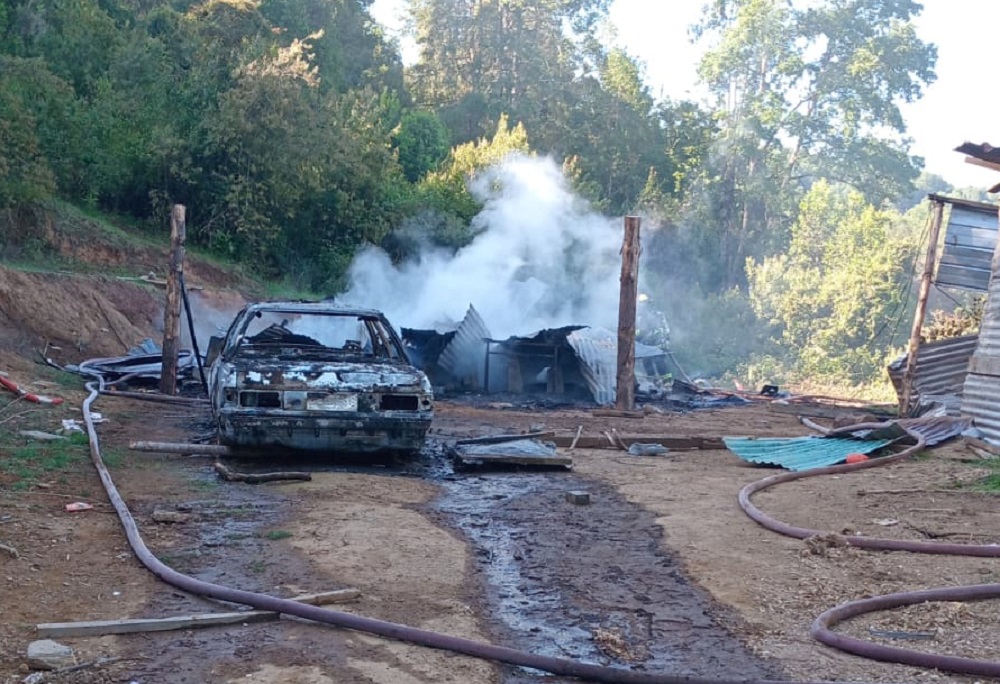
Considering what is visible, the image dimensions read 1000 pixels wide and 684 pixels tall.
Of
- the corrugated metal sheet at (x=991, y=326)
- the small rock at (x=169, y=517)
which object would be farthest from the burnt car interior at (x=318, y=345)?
the corrugated metal sheet at (x=991, y=326)

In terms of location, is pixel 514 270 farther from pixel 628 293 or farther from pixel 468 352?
pixel 628 293

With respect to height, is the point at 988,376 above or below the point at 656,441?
above

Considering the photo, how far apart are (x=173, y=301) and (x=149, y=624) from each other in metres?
10.5

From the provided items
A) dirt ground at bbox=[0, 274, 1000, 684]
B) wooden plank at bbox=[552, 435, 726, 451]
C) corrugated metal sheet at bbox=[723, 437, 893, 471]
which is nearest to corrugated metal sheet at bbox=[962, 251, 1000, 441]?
corrugated metal sheet at bbox=[723, 437, 893, 471]

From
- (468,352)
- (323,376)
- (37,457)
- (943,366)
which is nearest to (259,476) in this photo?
(323,376)

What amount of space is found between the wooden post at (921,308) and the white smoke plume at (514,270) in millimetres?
9170

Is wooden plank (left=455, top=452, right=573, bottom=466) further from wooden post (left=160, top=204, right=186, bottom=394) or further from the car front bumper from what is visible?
wooden post (left=160, top=204, right=186, bottom=394)

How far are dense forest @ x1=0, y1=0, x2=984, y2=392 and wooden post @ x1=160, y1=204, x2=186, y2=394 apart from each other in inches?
269

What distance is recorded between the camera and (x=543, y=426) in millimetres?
14078

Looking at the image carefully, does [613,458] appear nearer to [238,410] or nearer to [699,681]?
[238,410]

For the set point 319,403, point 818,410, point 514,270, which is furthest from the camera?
Answer: point 514,270

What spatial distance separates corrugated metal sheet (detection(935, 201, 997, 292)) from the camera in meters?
16.9

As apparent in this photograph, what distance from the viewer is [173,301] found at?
561 inches

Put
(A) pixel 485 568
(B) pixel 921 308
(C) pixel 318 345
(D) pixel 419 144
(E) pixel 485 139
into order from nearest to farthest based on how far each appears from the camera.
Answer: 1. (A) pixel 485 568
2. (C) pixel 318 345
3. (B) pixel 921 308
4. (D) pixel 419 144
5. (E) pixel 485 139
